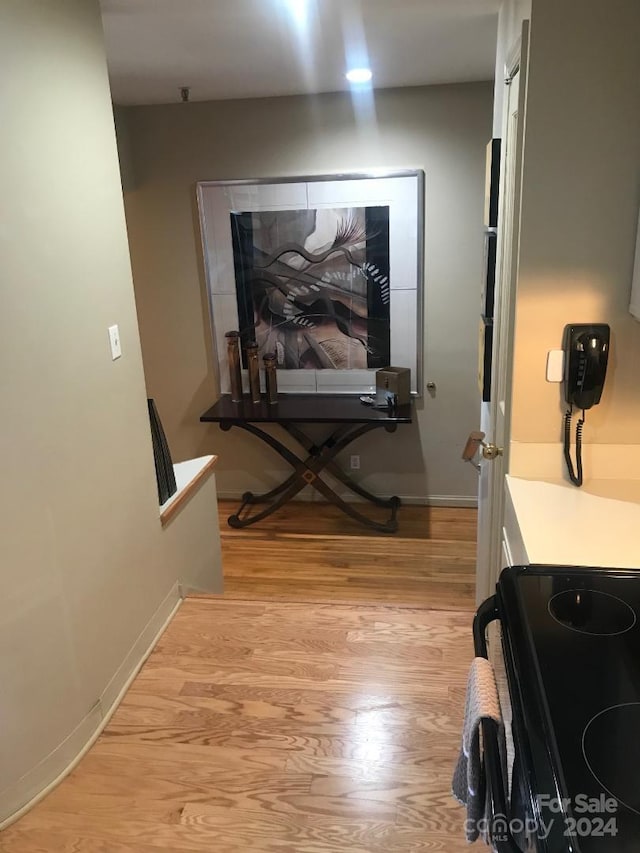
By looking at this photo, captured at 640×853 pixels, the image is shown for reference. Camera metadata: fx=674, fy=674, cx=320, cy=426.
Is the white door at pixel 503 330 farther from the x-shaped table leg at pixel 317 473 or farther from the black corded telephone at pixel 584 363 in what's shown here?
the x-shaped table leg at pixel 317 473

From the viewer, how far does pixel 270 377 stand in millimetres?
4141

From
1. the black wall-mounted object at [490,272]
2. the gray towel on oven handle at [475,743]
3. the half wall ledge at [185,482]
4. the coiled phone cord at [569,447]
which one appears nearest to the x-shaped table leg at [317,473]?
the half wall ledge at [185,482]

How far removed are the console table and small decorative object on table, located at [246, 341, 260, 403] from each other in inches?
2.3

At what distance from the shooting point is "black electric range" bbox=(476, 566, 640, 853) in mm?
813

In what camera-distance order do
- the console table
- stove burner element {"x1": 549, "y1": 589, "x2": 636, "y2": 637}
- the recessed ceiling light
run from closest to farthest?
stove burner element {"x1": 549, "y1": 589, "x2": 636, "y2": 637}, the recessed ceiling light, the console table

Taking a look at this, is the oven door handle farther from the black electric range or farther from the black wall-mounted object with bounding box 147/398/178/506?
the black wall-mounted object with bounding box 147/398/178/506

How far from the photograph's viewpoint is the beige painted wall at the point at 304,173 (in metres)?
3.80

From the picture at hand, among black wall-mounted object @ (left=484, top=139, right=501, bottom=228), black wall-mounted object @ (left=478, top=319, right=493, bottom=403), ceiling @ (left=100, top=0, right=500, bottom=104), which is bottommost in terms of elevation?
black wall-mounted object @ (left=478, top=319, right=493, bottom=403)

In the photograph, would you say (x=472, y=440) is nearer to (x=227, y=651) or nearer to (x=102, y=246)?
(x=227, y=651)

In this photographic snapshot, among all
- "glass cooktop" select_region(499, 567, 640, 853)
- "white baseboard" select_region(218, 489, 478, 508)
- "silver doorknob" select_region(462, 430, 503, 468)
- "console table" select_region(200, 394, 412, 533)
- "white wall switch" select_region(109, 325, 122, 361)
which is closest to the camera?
"glass cooktop" select_region(499, 567, 640, 853)

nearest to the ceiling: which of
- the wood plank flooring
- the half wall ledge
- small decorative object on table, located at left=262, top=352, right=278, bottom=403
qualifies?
small decorative object on table, located at left=262, top=352, right=278, bottom=403

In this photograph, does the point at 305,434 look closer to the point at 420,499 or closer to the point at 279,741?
the point at 420,499

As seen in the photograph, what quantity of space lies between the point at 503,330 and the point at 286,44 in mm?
1543

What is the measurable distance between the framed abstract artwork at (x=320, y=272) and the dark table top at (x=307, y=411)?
12 cm
